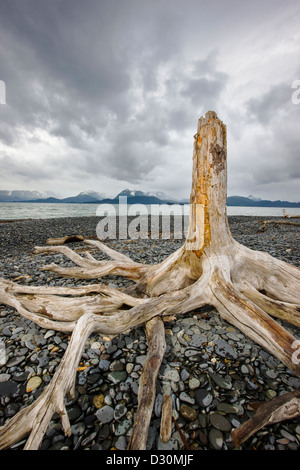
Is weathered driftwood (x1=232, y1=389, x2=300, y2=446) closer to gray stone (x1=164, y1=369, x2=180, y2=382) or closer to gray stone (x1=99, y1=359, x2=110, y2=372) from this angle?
gray stone (x1=164, y1=369, x2=180, y2=382)

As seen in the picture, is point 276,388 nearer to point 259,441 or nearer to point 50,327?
point 259,441

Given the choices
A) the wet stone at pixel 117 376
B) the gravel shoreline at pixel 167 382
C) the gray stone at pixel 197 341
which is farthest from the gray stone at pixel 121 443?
the gray stone at pixel 197 341

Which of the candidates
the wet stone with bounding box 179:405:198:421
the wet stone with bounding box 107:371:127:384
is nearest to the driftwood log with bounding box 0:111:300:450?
the wet stone with bounding box 179:405:198:421

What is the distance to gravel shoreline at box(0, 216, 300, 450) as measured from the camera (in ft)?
6.50

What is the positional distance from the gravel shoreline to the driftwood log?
0.30 meters

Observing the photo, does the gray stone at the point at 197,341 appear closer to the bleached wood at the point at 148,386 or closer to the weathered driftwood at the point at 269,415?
the bleached wood at the point at 148,386

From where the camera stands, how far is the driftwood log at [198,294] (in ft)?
8.02

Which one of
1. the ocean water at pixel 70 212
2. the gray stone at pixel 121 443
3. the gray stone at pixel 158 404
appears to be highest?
the ocean water at pixel 70 212

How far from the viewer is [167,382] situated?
2525 mm

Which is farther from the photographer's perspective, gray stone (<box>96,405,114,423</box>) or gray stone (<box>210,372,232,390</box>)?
gray stone (<box>210,372,232,390</box>)

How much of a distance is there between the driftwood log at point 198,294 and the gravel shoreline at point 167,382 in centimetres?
30

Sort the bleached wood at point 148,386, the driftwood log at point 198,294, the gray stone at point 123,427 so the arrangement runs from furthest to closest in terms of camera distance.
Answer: the driftwood log at point 198,294, the gray stone at point 123,427, the bleached wood at point 148,386

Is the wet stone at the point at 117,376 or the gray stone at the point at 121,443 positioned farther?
the wet stone at the point at 117,376
